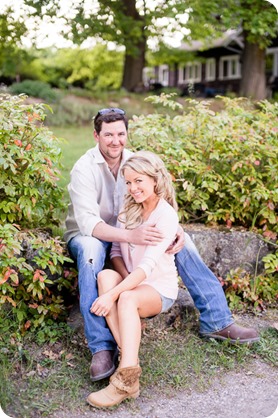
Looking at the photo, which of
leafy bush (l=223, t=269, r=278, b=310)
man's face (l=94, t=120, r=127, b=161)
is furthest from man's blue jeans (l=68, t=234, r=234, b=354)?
leafy bush (l=223, t=269, r=278, b=310)

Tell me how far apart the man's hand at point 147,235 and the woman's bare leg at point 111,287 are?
0.25 metres

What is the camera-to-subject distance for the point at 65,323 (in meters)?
4.40

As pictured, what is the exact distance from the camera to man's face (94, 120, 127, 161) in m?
4.17

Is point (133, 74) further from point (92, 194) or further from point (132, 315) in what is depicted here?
point (132, 315)

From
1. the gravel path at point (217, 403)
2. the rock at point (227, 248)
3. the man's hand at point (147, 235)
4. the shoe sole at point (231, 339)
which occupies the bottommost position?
the gravel path at point (217, 403)

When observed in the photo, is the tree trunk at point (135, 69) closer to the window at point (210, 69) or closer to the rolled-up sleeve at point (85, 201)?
the rolled-up sleeve at point (85, 201)

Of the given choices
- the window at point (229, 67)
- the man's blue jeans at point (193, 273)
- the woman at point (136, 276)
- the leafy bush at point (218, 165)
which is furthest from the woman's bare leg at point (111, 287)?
the window at point (229, 67)

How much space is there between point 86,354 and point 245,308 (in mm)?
1546

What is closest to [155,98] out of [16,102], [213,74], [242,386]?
[16,102]

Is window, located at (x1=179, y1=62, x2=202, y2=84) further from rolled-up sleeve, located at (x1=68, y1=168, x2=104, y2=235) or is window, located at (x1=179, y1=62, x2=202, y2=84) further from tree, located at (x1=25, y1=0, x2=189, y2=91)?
rolled-up sleeve, located at (x1=68, y1=168, x2=104, y2=235)

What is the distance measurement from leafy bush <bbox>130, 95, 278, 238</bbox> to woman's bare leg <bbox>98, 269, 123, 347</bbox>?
1.54 metres

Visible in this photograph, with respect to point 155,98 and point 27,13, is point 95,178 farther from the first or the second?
point 27,13

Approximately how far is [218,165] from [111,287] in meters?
2.22

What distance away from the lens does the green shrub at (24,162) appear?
4.21 meters
